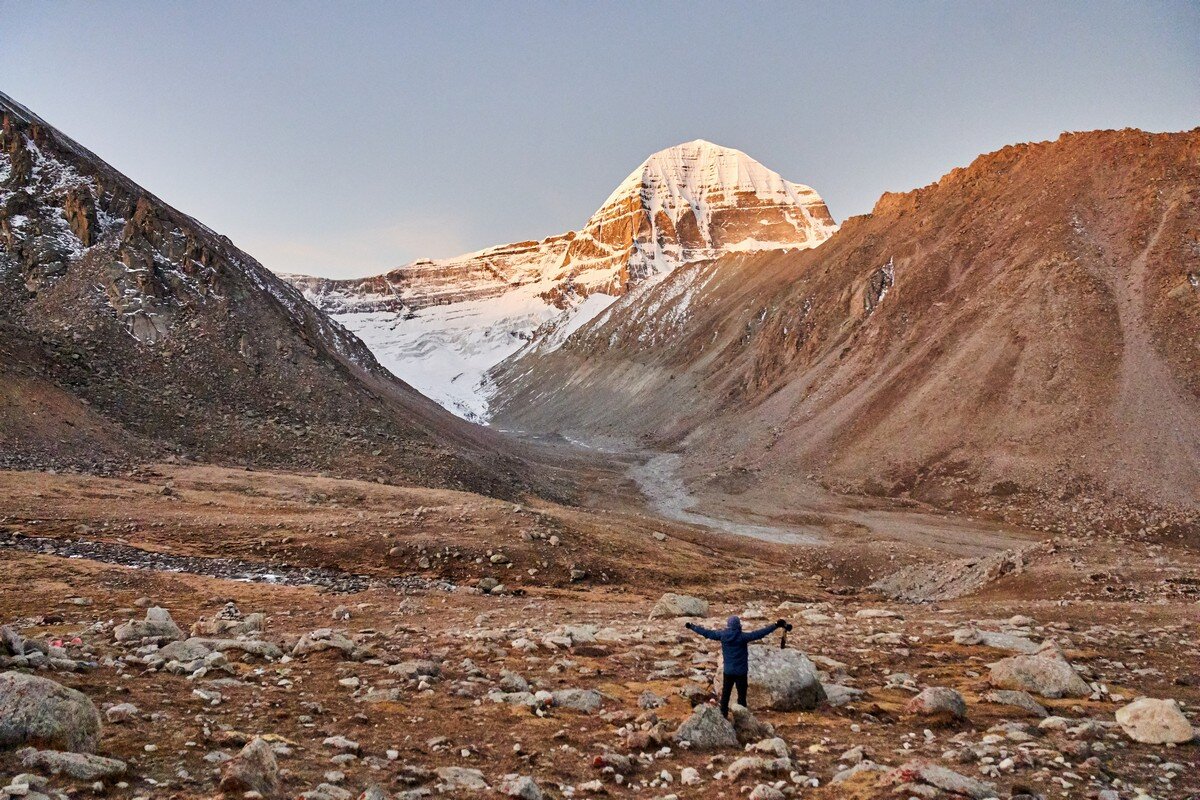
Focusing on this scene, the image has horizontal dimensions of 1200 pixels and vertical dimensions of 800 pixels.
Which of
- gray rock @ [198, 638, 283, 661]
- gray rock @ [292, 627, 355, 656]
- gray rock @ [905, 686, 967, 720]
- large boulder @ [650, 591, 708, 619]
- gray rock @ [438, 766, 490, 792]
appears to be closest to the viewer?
gray rock @ [438, 766, 490, 792]

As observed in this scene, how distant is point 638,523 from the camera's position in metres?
38.5

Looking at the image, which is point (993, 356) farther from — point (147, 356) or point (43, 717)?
point (43, 717)

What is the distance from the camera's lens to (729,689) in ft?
32.7

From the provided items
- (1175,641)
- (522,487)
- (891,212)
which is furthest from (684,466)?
(1175,641)

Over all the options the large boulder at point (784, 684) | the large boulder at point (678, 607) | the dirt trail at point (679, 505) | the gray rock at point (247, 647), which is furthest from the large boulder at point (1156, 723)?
the dirt trail at point (679, 505)

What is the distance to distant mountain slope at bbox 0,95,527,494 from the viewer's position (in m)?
37.7

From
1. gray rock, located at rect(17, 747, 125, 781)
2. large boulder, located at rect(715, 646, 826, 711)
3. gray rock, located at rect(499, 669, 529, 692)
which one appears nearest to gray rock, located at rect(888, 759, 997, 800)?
large boulder, located at rect(715, 646, 826, 711)

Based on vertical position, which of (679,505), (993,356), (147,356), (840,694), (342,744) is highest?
(993,356)

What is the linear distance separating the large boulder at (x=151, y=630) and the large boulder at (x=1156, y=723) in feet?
45.5

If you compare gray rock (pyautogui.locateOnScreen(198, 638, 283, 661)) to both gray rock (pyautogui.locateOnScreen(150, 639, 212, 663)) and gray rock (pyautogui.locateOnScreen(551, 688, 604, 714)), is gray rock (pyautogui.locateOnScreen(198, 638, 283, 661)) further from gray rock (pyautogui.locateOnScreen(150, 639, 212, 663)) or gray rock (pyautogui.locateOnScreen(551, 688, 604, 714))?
gray rock (pyautogui.locateOnScreen(551, 688, 604, 714))

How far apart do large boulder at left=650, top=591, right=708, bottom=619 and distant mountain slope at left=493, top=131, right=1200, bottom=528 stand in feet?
119

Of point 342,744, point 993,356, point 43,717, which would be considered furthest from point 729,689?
point 993,356

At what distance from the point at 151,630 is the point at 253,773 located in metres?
6.88

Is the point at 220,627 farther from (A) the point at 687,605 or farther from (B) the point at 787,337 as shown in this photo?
(B) the point at 787,337
